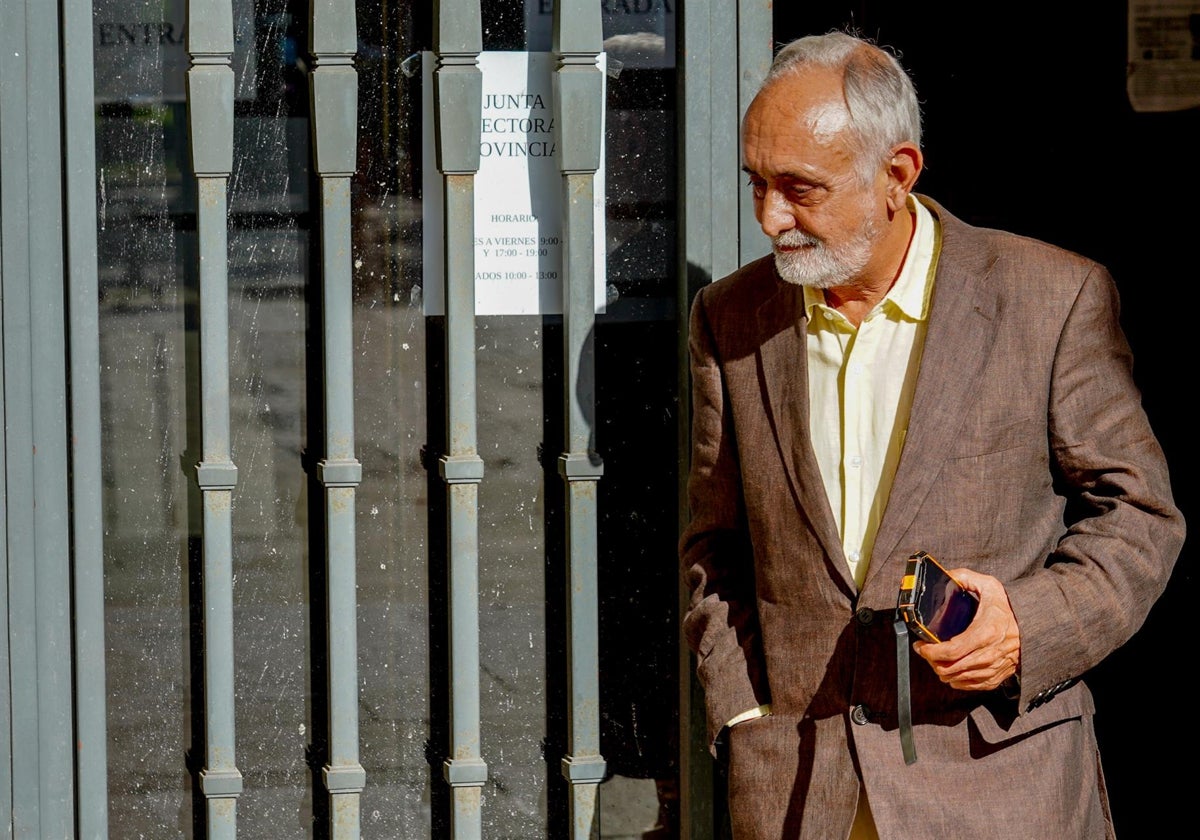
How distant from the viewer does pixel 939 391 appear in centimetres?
285

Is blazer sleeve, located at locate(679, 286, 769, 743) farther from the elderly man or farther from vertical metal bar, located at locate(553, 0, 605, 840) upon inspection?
vertical metal bar, located at locate(553, 0, 605, 840)

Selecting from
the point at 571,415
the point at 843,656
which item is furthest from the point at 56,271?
the point at 843,656

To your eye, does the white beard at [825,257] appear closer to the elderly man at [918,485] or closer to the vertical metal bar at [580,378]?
the elderly man at [918,485]

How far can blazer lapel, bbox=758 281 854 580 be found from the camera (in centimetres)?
292

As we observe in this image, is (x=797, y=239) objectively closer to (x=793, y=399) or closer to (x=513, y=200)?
(x=793, y=399)

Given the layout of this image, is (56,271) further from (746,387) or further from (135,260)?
(746,387)

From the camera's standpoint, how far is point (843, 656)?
2.94 metres

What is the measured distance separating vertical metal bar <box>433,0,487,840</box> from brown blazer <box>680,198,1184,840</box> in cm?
71

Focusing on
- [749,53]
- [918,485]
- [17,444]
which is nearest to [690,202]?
[749,53]

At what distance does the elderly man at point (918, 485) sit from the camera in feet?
9.22

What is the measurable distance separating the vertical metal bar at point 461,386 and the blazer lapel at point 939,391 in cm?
98

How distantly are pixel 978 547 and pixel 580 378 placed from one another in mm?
1000

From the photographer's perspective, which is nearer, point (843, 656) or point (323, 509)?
point (843, 656)

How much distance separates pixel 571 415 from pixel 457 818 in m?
0.85
